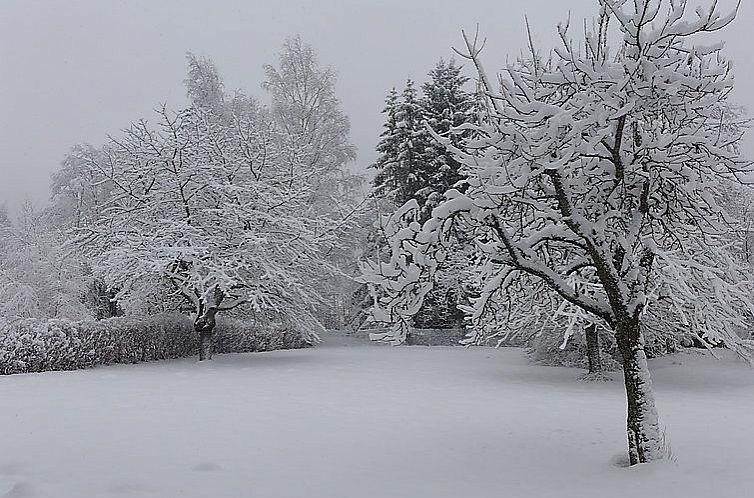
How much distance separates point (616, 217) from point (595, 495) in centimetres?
256

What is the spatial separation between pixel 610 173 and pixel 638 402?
220 centimetres

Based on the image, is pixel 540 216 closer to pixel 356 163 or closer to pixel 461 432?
pixel 461 432

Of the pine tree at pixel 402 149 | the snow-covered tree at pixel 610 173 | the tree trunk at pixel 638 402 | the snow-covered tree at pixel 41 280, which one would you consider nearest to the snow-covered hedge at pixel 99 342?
the snow-covered tree at pixel 41 280

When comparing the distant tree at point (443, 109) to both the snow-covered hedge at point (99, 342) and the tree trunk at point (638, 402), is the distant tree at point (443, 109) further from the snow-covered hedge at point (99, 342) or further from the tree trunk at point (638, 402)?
the tree trunk at point (638, 402)

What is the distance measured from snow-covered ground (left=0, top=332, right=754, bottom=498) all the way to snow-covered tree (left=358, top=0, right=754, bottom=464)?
1.00m

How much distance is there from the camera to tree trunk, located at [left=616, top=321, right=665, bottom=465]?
5773mm

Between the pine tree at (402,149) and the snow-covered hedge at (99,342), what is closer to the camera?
the snow-covered hedge at (99,342)

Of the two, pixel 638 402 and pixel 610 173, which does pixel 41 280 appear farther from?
pixel 638 402

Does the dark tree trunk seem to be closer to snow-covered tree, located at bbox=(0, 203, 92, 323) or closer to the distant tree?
snow-covered tree, located at bbox=(0, 203, 92, 323)

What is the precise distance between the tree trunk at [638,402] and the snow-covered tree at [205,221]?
10.5m

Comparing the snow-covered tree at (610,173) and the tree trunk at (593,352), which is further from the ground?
the snow-covered tree at (610,173)

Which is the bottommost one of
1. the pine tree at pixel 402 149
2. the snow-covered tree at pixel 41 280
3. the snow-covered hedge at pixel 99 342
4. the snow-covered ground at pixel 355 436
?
the snow-covered ground at pixel 355 436

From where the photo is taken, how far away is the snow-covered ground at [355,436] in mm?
5281

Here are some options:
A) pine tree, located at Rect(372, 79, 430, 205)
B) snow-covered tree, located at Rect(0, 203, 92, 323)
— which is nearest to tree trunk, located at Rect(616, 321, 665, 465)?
snow-covered tree, located at Rect(0, 203, 92, 323)
